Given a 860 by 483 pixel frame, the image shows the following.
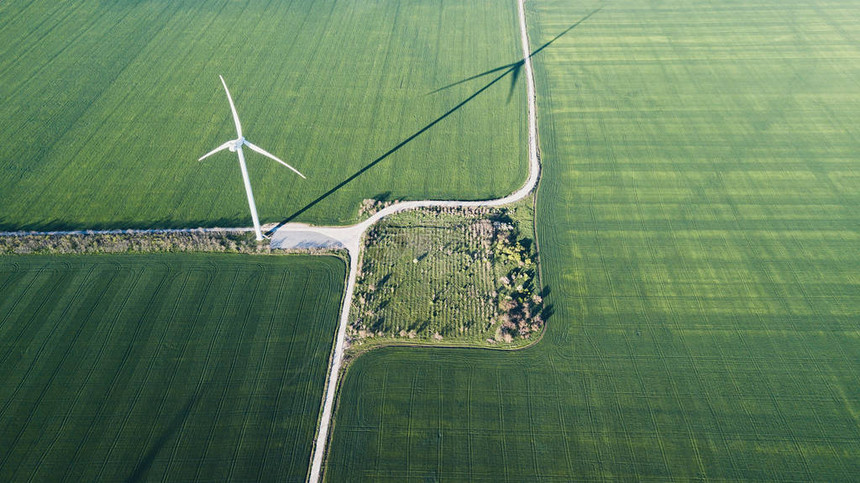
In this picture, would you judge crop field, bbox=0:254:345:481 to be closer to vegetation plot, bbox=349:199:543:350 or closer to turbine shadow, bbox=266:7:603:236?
vegetation plot, bbox=349:199:543:350

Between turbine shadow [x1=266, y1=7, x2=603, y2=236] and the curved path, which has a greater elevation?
turbine shadow [x1=266, y1=7, x2=603, y2=236]

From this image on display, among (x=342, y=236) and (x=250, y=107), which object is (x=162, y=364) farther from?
(x=250, y=107)

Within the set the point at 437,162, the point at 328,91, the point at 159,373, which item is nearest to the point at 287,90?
the point at 328,91

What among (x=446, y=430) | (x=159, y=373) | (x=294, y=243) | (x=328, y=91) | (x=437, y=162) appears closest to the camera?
(x=446, y=430)

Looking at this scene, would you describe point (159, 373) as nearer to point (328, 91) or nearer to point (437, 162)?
point (437, 162)

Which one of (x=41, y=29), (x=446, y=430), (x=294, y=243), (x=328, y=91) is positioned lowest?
(x=446, y=430)

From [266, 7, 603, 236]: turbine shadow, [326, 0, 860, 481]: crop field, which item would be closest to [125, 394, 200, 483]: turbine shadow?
[326, 0, 860, 481]: crop field

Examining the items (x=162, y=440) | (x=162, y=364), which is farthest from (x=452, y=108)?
(x=162, y=440)
